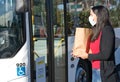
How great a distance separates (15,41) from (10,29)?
0.20m

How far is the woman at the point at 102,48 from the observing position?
4359 millimetres

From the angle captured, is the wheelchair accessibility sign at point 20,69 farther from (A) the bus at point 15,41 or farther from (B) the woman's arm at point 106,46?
(B) the woman's arm at point 106,46

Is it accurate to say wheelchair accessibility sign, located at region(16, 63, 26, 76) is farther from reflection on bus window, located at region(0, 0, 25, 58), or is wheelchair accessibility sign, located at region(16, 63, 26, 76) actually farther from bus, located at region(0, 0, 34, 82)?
reflection on bus window, located at region(0, 0, 25, 58)

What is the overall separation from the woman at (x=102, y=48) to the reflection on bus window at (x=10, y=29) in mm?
1211

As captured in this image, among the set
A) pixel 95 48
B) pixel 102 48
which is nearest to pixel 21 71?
pixel 95 48

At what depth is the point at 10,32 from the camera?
5340 mm

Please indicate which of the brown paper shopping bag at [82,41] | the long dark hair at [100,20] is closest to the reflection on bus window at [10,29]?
the brown paper shopping bag at [82,41]

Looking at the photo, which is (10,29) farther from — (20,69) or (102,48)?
(102,48)

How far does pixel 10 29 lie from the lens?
535cm

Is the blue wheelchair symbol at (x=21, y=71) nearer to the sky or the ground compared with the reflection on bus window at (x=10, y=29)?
nearer to the ground

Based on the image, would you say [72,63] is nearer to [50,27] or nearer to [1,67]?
[50,27]

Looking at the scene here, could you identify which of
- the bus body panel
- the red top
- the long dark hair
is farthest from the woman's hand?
the bus body panel

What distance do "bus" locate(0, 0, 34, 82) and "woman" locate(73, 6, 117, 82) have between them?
110 centimetres

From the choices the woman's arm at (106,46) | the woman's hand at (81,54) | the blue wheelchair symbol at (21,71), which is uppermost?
the woman's arm at (106,46)
